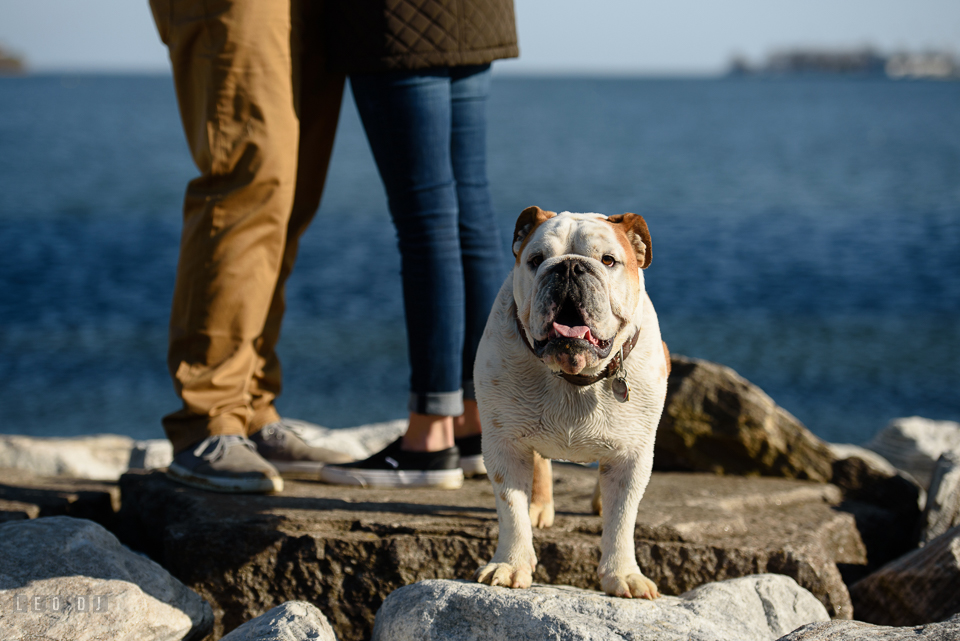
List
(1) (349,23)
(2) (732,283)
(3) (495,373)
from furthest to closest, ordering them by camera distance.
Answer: (2) (732,283), (1) (349,23), (3) (495,373)

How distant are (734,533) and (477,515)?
3.12 feet

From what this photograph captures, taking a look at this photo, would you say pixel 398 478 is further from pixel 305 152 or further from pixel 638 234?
pixel 638 234

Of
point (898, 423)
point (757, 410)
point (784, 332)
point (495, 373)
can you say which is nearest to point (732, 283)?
point (784, 332)

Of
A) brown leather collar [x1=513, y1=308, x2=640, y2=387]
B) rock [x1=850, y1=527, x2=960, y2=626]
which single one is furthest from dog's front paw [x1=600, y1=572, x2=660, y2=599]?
rock [x1=850, y1=527, x2=960, y2=626]

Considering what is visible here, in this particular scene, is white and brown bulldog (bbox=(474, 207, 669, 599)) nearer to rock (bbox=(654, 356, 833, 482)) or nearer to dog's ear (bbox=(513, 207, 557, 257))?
dog's ear (bbox=(513, 207, 557, 257))

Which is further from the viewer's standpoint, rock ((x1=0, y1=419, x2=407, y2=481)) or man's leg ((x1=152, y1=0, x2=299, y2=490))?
rock ((x1=0, y1=419, x2=407, y2=481))

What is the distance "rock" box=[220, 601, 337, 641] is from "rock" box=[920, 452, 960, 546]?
2495mm

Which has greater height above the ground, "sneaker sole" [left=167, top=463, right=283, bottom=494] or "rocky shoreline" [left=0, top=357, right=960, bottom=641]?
"sneaker sole" [left=167, top=463, right=283, bottom=494]

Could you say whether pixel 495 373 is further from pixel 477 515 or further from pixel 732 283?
pixel 732 283

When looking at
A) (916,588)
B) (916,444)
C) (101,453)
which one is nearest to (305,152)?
(916,588)

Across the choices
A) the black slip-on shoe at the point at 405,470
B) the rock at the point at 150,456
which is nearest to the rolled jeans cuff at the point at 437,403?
the black slip-on shoe at the point at 405,470

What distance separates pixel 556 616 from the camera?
2.23 meters

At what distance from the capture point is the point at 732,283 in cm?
1509

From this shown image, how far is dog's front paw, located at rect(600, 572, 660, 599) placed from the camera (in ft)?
7.66
